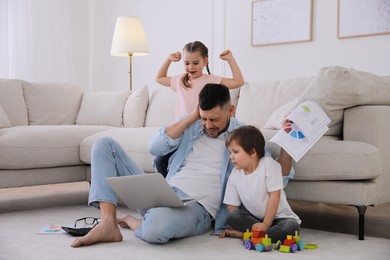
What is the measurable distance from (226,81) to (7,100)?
73.9 inches

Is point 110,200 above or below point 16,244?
above

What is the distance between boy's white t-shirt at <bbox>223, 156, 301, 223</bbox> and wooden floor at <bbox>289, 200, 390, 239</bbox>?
52 centimetres

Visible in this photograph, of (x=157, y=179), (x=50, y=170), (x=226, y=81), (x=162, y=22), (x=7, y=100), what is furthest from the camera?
(x=162, y=22)

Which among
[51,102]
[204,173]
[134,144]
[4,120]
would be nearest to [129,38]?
Answer: [51,102]

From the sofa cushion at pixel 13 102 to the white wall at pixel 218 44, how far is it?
183cm

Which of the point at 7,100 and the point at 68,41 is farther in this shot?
the point at 68,41

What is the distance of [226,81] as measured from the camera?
3.21 meters

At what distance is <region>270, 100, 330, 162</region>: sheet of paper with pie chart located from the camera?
96.5 inches

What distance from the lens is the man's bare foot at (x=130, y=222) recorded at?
2686 mm

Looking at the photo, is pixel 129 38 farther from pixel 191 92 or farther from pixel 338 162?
pixel 338 162

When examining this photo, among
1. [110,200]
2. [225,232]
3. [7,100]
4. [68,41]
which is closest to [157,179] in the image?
[110,200]

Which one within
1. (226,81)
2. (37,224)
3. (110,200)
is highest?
(226,81)

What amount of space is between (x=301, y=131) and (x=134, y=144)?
1.19 metres

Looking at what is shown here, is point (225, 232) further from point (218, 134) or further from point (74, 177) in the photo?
point (74, 177)
